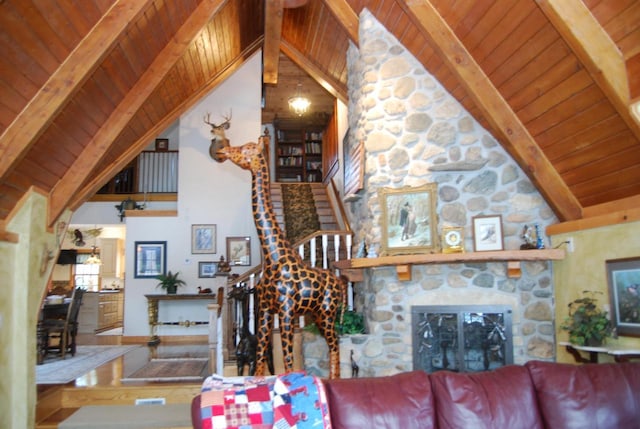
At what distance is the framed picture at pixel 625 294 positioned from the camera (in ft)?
11.7

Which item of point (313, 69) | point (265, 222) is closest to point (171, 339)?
point (265, 222)

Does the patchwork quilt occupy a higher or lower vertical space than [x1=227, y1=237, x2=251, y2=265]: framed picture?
lower

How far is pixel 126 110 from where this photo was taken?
16.4ft

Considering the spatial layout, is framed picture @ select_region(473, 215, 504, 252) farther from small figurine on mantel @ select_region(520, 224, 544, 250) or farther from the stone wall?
small figurine on mantel @ select_region(520, 224, 544, 250)

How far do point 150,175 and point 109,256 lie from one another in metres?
3.54

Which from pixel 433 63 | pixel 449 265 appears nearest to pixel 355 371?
pixel 449 265

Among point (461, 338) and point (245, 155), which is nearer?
point (461, 338)

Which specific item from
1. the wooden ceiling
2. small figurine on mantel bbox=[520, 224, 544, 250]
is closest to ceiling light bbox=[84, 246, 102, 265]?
the wooden ceiling

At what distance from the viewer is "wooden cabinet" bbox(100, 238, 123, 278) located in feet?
39.2

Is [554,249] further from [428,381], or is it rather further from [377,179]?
[428,381]

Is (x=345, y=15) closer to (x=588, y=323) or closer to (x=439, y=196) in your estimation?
(x=439, y=196)

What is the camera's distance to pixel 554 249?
13.8ft

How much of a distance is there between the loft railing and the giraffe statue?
5.61 m

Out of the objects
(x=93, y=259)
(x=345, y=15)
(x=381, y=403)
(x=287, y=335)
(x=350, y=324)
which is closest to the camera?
(x=381, y=403)
